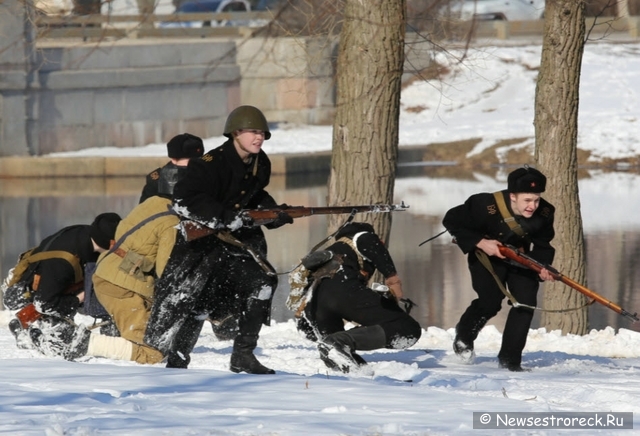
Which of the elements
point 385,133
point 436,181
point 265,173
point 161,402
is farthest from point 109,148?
point 161,402

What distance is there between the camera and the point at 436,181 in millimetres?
28422

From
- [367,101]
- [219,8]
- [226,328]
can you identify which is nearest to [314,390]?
[226,328]

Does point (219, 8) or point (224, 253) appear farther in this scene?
point (219, 8)

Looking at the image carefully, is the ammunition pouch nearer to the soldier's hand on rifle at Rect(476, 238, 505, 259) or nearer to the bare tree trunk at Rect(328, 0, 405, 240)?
the soldier's hand on rifle at Rect(476, 238, 505, 259)

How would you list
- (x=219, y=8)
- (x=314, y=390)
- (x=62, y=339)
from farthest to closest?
(x=219, y=8), (x=62, y=339), (x=314, y=390)

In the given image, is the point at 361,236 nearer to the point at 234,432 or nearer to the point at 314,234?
the point at 234,432

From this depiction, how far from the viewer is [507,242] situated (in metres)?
8.59

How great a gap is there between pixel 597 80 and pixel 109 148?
13970mm

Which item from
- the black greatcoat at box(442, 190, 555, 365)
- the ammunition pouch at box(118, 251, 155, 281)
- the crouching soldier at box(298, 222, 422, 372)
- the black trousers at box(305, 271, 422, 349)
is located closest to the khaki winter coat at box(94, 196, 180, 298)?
the ammunition pouch at box(118, 251, 155, 281)

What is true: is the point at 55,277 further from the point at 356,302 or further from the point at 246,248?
the point at 356,302

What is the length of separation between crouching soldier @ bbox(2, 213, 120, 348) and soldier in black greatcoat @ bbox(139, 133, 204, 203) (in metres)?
0.44

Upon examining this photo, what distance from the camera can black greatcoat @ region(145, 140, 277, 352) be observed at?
7555 mm

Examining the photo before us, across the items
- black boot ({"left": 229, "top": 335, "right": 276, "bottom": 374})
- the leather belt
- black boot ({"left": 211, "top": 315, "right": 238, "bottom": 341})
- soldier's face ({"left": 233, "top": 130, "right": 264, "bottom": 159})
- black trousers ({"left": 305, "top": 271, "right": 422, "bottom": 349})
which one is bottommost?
black boot ({"left": 211, "top": 315, "right": 238, "bottom": 341})

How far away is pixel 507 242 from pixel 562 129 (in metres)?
2.72
